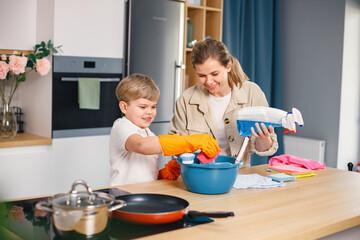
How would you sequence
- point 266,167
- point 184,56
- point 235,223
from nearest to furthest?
1. point 235,223
2. point 266,167
3. point 184,56

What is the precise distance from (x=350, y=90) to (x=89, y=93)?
252 centimetres

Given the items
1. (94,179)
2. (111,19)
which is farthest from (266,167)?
(111,19)

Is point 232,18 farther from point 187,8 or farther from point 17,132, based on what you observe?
→ point 17,132

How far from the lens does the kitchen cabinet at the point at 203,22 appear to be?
3883 mm

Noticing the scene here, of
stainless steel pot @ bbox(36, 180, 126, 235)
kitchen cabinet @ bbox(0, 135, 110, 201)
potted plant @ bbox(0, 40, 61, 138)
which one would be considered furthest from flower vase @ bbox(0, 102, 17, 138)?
stainless steel pot @ bbox(36, 180, 126, 235)

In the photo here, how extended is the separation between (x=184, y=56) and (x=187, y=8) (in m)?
0.47

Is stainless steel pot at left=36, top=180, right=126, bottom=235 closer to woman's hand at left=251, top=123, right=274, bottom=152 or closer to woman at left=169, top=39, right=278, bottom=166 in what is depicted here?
woman's hand at left=251, top=123, right=274, bottom=152

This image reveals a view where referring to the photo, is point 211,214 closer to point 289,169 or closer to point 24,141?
point 289,169

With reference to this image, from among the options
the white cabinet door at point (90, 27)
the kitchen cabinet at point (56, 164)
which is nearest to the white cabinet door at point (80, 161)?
the kitchen cabinet at point (56, 164)

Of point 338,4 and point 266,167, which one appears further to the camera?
point 338,4

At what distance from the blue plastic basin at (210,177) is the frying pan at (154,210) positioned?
21 centimetres

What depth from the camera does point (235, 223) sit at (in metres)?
1.30

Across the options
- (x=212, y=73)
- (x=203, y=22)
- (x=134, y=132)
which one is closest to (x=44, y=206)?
(x=134, y=132)

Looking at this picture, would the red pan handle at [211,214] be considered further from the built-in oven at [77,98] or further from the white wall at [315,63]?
the white wall at [315,63]
